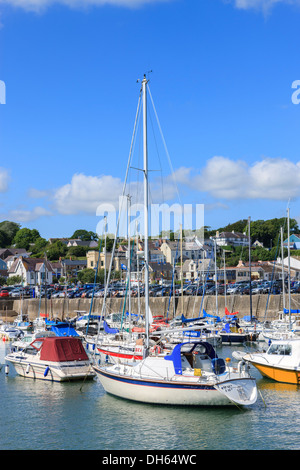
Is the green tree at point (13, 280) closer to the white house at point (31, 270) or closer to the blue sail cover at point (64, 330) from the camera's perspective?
the white house at point (31, 270)

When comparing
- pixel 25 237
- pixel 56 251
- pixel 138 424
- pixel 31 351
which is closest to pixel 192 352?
pixel 138 424

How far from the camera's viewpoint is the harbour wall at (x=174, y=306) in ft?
195

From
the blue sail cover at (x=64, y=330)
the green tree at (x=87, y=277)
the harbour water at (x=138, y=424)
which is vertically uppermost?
the green tree at (x=87, y=277)

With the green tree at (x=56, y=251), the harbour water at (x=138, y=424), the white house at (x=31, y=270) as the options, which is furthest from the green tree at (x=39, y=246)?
the harbour water at (x=138, y=424)

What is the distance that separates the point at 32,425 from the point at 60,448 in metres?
3.18

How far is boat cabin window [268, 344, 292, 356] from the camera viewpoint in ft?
89.7

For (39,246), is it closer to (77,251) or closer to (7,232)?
(77,251)

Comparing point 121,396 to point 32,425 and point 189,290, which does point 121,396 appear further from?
point 189,290

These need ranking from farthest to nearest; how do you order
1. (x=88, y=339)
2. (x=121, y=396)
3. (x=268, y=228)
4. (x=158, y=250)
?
1. (x=268, y=228)
2. (x=158, y=250)
3. (x=88, y=339)
4. (x=121, y=396)

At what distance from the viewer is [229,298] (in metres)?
63.5

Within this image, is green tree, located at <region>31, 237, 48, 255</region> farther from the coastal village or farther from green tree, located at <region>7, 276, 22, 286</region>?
green tree, located at <region>7, 276, 22, 286</region>

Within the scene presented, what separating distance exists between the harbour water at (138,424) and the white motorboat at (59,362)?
202 cm

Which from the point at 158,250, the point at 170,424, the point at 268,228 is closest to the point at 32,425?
the point at 170,424

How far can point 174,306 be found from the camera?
185 ft
